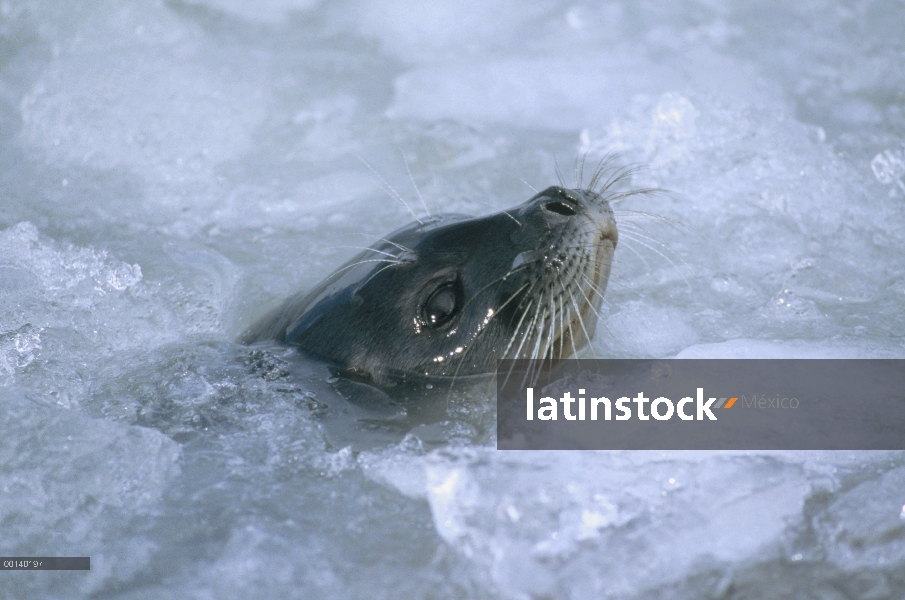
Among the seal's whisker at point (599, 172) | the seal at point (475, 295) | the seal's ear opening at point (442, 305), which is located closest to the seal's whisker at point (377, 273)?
the seal at point (475, 295)

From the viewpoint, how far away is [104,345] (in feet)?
11.0

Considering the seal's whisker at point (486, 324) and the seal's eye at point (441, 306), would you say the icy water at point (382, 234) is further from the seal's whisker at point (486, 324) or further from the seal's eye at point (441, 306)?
the seal's eye at point (441, 306)

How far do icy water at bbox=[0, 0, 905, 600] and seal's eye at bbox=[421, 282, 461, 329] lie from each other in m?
0.24

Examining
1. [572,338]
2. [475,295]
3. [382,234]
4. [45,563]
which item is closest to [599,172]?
[572,338]

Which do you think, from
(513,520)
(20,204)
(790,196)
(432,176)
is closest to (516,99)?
(432,176)

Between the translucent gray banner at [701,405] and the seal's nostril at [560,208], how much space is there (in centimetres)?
47

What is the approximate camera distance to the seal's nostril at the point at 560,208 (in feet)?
9.27

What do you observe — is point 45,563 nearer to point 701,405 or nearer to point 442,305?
point 442,305

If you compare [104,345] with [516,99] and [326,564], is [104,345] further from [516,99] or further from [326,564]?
[516,99]

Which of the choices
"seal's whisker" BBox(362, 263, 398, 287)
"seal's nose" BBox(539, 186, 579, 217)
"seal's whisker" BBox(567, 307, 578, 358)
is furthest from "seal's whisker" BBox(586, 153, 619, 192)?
"seal's whisker" BBox(362, 263, 398, 287)

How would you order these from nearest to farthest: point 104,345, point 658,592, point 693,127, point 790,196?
point 658,592, point 104,345, point 790,196, point 693,127

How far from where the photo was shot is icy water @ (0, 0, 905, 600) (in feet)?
7.75

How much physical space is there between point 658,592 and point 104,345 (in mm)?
2137

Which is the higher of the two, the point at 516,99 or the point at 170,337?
the point at 516,99
